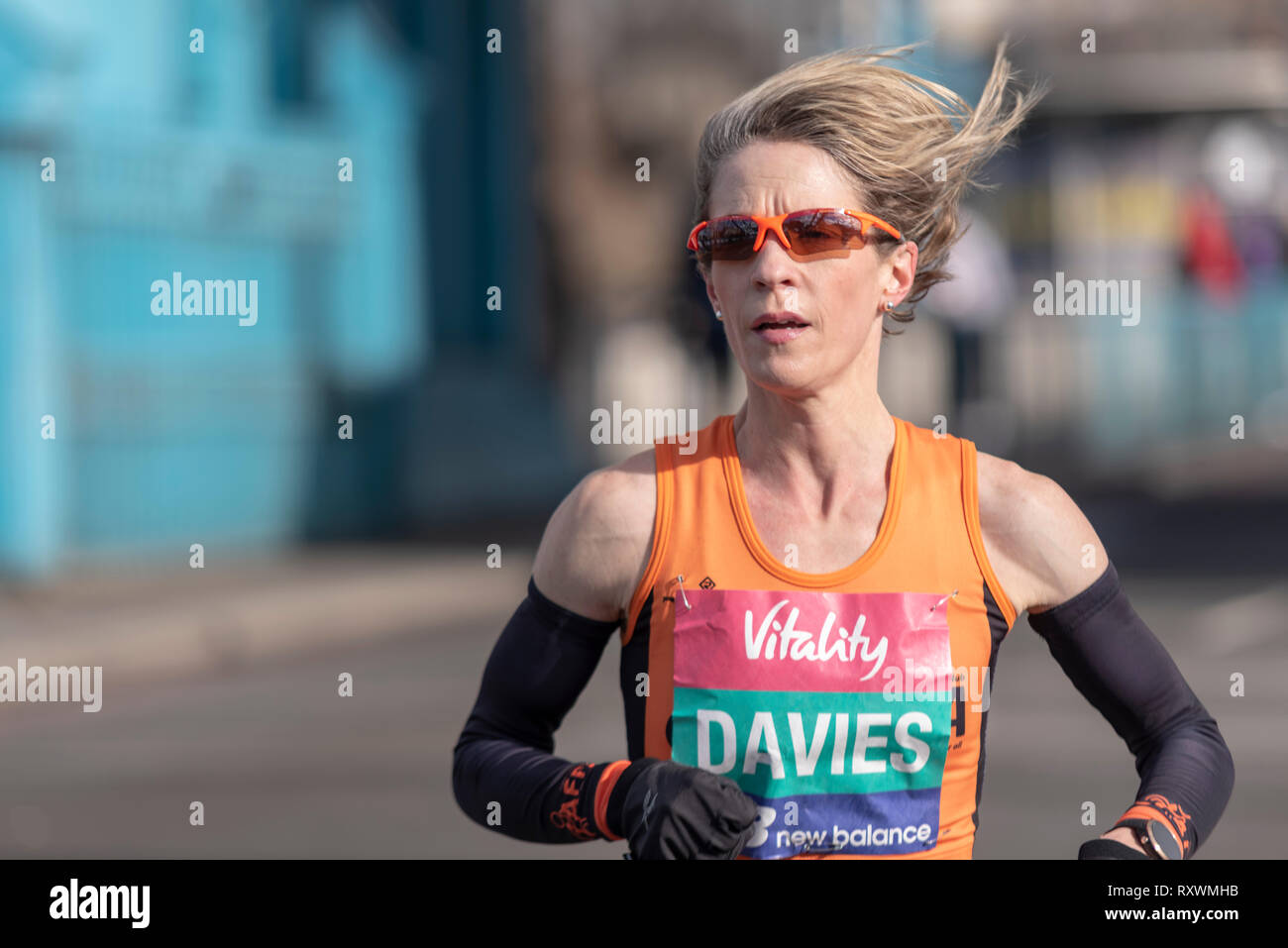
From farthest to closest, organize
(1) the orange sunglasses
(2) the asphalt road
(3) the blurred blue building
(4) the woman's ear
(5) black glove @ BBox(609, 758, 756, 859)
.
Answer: (3) the blurred blue building
(2) the asphalt road
(4) the woman's ear
(1) the orange sunglasses
(5) black glove @ BBox(609, 758, 756, 859)

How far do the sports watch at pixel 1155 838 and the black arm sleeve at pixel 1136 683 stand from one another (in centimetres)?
14

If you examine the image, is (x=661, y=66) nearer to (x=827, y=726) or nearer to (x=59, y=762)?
(x=59, y=762)

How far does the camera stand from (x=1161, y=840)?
97.2 inches

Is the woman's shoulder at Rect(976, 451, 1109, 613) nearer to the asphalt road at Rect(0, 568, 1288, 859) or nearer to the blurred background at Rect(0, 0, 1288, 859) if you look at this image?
the blurred background at Rect(0, 0, 1288, 859)

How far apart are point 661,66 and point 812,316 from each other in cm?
3388

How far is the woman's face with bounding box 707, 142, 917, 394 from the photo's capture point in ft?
8.42

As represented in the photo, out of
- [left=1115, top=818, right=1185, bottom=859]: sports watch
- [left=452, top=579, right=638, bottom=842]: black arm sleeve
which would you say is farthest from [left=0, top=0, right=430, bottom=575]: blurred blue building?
[left=1115, top=818, right=1185, bottom=859]: sports watch

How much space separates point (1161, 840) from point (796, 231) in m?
0.89

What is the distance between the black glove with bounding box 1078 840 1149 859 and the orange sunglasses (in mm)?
824

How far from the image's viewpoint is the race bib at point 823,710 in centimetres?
251

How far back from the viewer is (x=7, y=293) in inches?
547

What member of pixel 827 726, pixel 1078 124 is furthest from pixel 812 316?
pixel 1078 124

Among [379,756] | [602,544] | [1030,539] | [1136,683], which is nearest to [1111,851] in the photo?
[1136,683]

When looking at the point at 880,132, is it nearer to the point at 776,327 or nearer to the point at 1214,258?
the point at 776,327
